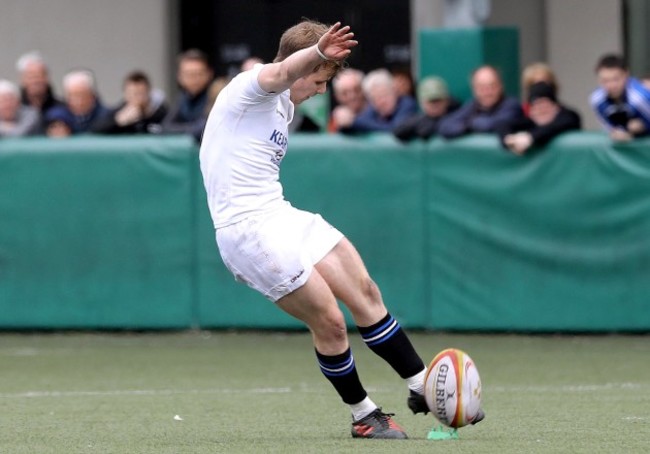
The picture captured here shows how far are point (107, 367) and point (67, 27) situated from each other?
7722 millimetres

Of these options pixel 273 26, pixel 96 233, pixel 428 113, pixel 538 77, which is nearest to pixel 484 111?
pixel 428 113

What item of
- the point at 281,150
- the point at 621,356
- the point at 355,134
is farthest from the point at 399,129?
the point at 281,150

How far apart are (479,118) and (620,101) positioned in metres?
1.19

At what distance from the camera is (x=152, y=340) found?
13.2 metres

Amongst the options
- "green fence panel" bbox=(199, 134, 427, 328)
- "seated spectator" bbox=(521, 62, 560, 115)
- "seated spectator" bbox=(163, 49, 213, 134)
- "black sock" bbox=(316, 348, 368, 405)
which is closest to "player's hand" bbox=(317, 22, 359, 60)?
"black sock" bbox=(316, 348, 368, 405)

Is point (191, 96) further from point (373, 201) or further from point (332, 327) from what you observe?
point (332, 327)

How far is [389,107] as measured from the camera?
13.5 m

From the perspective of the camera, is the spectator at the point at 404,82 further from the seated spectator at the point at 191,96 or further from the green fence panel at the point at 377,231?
the seated spectator at the point at 191,96

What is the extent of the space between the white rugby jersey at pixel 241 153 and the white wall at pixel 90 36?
10898 mm

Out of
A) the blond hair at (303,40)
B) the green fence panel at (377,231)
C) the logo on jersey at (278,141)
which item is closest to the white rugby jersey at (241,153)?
the logo on jersey at (278,141)

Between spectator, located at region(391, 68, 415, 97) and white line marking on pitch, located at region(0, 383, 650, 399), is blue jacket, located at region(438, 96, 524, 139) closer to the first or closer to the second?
spectator, located at region(391, 68, 415, 97)

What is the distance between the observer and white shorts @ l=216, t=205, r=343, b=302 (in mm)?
7500

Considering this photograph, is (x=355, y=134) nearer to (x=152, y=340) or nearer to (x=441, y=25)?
(x=152, y=340)

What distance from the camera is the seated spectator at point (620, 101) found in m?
12.0
